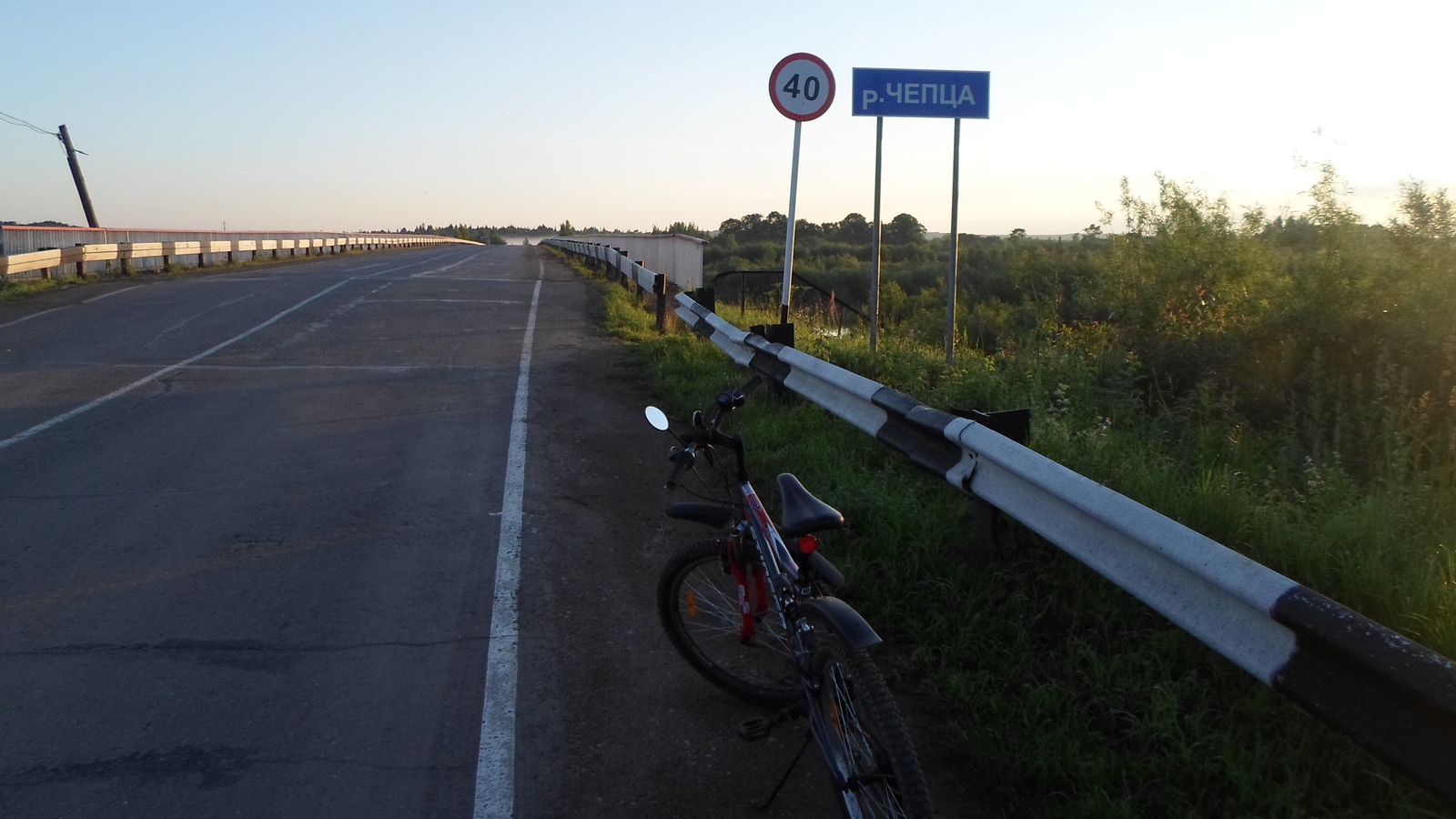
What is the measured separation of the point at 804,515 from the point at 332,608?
2610 mm

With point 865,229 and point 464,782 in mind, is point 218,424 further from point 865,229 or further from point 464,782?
point 865,229

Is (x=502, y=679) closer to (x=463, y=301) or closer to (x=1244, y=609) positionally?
(x=1244, y=609)

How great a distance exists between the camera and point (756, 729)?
12.1 feet

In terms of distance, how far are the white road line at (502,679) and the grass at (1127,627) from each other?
60.1 inches

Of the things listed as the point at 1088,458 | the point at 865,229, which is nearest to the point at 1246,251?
the point at 1088,458

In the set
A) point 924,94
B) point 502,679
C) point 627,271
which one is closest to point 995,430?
point 502,679

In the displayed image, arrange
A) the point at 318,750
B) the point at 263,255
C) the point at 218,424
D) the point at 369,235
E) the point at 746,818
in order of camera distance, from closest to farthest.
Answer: the point at 746,818, the point at 318,750, the point at 218,424, the point at 263,255, the point at 369,235

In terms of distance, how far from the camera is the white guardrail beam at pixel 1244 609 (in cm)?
238

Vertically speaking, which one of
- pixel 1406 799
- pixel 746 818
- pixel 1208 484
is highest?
pixel 1208 484

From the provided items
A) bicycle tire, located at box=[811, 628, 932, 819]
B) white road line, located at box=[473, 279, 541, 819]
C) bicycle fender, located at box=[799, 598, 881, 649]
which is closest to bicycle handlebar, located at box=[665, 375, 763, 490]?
bicycle fender, located at box=[799, 598, 881, 649]

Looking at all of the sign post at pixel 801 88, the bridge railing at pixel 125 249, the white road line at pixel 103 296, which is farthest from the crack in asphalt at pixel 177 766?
the bridge railing at pixel 125 249

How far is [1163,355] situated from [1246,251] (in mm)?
3051

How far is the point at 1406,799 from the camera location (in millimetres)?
2969

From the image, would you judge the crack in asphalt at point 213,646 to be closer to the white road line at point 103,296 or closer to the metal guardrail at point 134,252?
the white road line at point 103,296
